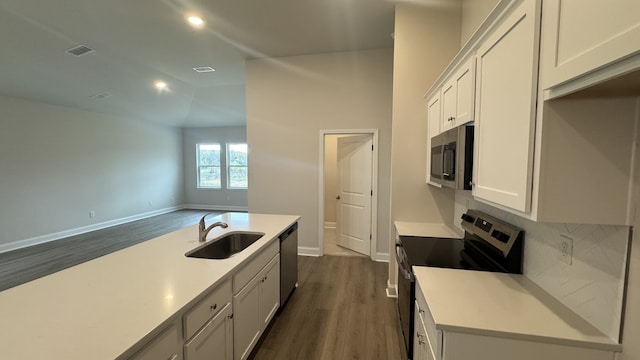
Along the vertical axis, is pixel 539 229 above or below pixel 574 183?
below

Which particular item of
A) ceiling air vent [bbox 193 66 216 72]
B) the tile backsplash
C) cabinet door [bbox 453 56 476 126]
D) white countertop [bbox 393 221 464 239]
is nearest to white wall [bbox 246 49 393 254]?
ceiling air vent [bbox 193 66 216 72]

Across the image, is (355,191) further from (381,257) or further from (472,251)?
(472,251)

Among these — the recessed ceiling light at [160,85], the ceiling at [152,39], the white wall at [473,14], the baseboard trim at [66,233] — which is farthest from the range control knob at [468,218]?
the baseboard trim at [66,233]

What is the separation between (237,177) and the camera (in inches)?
348

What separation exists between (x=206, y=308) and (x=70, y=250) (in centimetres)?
521

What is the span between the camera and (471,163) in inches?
65.9

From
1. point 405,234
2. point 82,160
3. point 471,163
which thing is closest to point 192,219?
point 82,160

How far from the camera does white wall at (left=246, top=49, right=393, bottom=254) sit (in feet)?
13.7

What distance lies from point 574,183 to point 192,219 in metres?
8.06

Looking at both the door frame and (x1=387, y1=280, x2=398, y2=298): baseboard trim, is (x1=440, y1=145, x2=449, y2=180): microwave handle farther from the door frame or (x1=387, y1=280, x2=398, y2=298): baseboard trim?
the door frame

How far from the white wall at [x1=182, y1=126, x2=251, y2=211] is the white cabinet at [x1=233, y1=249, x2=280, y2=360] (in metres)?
6.55

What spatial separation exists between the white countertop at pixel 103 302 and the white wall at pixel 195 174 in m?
7.07

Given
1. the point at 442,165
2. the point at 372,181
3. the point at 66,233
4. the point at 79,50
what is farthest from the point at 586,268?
the point at 66,233

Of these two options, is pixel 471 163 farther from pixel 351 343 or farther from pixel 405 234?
pixel 351 343
